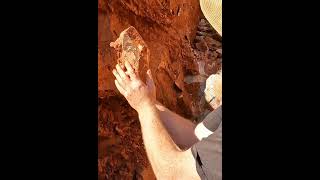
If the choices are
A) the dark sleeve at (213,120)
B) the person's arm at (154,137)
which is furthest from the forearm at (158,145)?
the dark sleeve at (213,120)

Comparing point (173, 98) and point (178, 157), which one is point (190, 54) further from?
point (178, 157)

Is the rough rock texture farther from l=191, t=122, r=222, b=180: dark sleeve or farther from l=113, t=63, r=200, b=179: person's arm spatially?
l=191, t=122, r=222, b=180: dark sleeve

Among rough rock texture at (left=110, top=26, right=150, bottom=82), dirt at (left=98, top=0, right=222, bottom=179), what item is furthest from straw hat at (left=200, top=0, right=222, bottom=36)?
rough rock texture at (left=110, top=26, right=150, bottom=82)

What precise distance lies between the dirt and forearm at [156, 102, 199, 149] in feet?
0.06

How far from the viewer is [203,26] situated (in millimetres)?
1748

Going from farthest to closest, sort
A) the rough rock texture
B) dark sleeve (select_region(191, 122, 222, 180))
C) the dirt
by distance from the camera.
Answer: the rough rock texture, the dirt, dark sleeve (select_region(191, 122, 222, 180))

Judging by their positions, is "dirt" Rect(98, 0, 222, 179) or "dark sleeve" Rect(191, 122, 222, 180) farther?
"dirt" Rect(98, 0, 222, 179)

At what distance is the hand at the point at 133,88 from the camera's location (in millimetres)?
1807

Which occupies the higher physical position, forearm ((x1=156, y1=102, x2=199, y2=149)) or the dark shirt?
forearm ((x1=156, y1=102, x2=199, y2=149))

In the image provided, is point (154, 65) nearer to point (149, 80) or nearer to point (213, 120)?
point (149, 80)

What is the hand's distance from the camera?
181 centimetres

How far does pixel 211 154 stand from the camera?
5.32ft

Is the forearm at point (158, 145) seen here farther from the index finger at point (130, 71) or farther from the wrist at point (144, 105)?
the index finger at point (130, 71)
